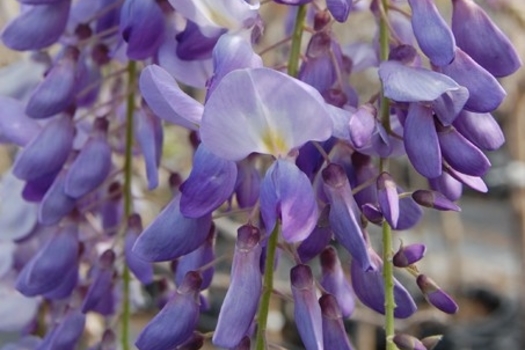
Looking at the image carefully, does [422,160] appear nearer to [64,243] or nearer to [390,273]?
[390,273]

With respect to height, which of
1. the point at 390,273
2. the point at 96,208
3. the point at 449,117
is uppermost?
the point at 449,117

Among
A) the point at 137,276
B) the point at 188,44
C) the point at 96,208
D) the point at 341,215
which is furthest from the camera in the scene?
the point at 96,208

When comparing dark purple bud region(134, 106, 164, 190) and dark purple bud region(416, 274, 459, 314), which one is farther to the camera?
dark purple bud region(134, 106, 164, 190)

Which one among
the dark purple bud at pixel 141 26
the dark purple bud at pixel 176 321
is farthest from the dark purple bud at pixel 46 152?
the dark purple bud at pixel 176 321

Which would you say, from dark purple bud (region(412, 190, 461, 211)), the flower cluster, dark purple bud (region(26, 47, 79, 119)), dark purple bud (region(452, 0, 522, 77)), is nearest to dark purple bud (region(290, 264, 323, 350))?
the flower cluster

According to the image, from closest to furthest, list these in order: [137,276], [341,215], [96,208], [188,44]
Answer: [341,215] < [188,44] < [137,276] < [96,208]

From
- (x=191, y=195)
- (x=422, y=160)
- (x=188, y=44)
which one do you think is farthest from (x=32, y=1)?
(x=422, y=160)

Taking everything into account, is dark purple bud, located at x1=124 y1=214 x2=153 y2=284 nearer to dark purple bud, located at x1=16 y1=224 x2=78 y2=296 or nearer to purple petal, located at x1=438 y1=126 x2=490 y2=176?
dark purple bud, located at x1=16 y1=224 x2=78 y2=296
